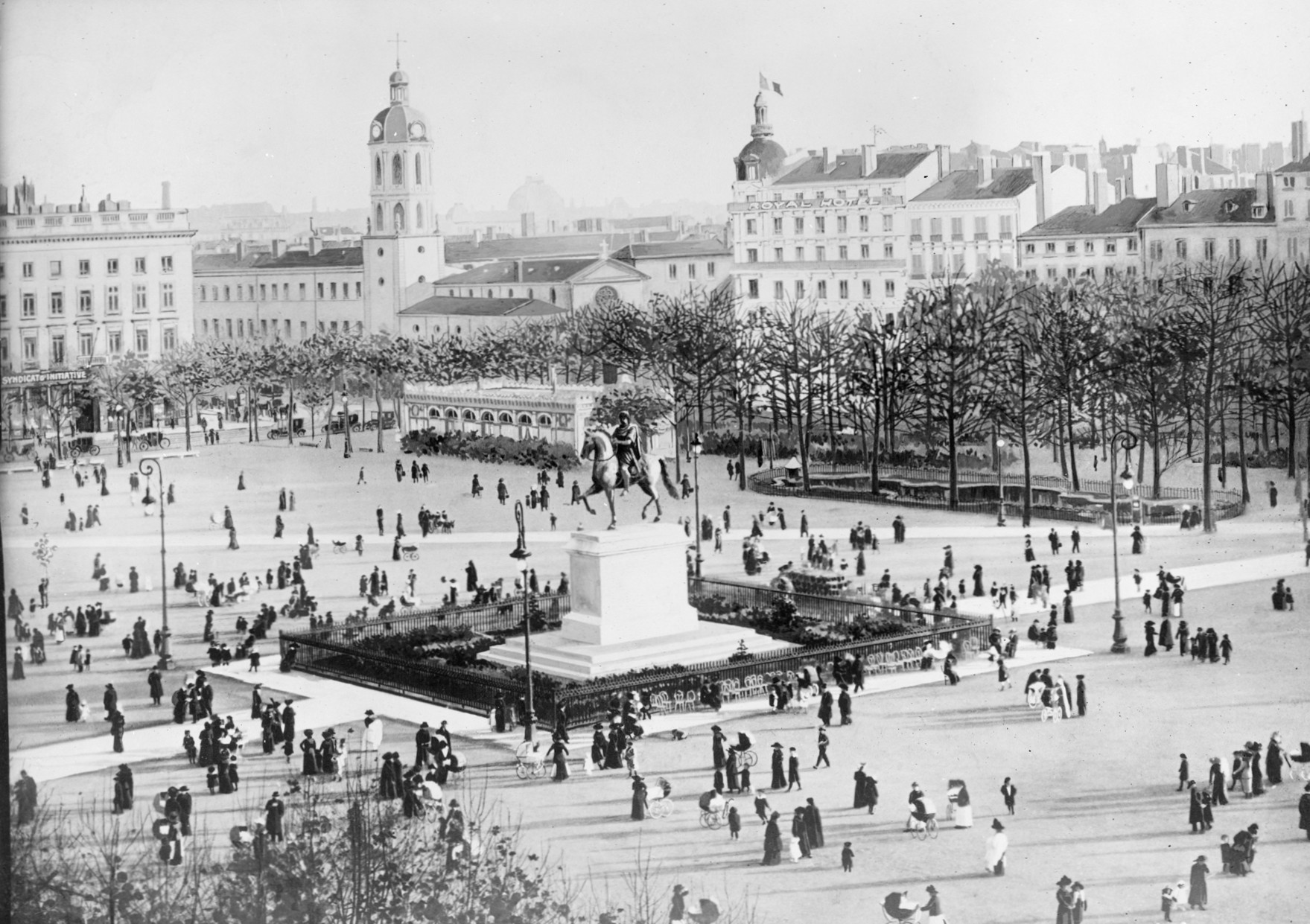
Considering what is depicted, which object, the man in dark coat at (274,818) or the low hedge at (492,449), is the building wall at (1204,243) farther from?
the man in dark coat at (274,818)

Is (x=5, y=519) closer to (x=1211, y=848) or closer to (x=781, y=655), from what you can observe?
(x=781, y=655)

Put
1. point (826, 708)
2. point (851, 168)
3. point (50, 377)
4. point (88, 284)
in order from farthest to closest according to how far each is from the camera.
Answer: point (851, 168), point (88, 284), point (50, 377), point (826, 708)

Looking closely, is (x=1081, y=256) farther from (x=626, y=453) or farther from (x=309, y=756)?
(x=309, y=756)

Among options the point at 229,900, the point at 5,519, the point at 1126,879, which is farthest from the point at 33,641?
the point at 1126,879

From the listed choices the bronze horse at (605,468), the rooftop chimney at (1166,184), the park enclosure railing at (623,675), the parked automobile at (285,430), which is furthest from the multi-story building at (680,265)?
the bronze horse at (605,468)

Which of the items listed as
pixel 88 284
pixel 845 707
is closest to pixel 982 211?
pixel 88 284

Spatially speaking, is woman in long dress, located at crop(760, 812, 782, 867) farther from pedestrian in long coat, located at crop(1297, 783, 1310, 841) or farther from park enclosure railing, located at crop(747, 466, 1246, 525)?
park enclosure railing, located at crop(747, 466, 1246, 525)
